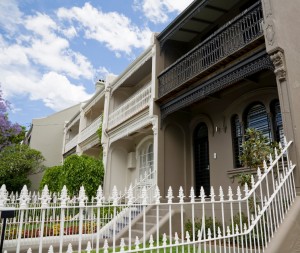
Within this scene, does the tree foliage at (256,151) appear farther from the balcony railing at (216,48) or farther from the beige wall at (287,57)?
the balcony railing at (216,48)

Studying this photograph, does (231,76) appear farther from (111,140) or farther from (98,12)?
(98,12)

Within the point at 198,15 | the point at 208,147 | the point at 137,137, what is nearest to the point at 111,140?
the point at 137,137

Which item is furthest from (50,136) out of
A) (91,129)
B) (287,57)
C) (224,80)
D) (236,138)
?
(287,57)

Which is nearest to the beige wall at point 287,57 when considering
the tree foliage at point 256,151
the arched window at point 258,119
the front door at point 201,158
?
the tree foliage at point 256,151

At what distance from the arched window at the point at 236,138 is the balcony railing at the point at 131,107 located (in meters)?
3.57

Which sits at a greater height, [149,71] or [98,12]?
[98,12]

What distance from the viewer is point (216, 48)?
8.56m

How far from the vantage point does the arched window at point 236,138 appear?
949 cm

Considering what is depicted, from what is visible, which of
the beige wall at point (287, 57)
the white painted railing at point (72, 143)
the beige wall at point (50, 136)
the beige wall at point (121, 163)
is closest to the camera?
the beige wall at point (287, 57)

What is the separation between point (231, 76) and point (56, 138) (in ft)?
73.7

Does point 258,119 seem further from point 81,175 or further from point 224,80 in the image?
point 81,175

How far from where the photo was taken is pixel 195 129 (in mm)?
11516

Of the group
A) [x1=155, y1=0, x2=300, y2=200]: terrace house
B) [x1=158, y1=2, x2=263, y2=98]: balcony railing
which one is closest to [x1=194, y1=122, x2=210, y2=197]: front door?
[x1=155, y1=0, x2=300, y2=200]: terrace house

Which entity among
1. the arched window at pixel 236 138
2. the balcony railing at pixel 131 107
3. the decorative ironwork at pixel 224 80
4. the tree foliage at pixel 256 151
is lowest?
the tree foliage at pixel 256 151
